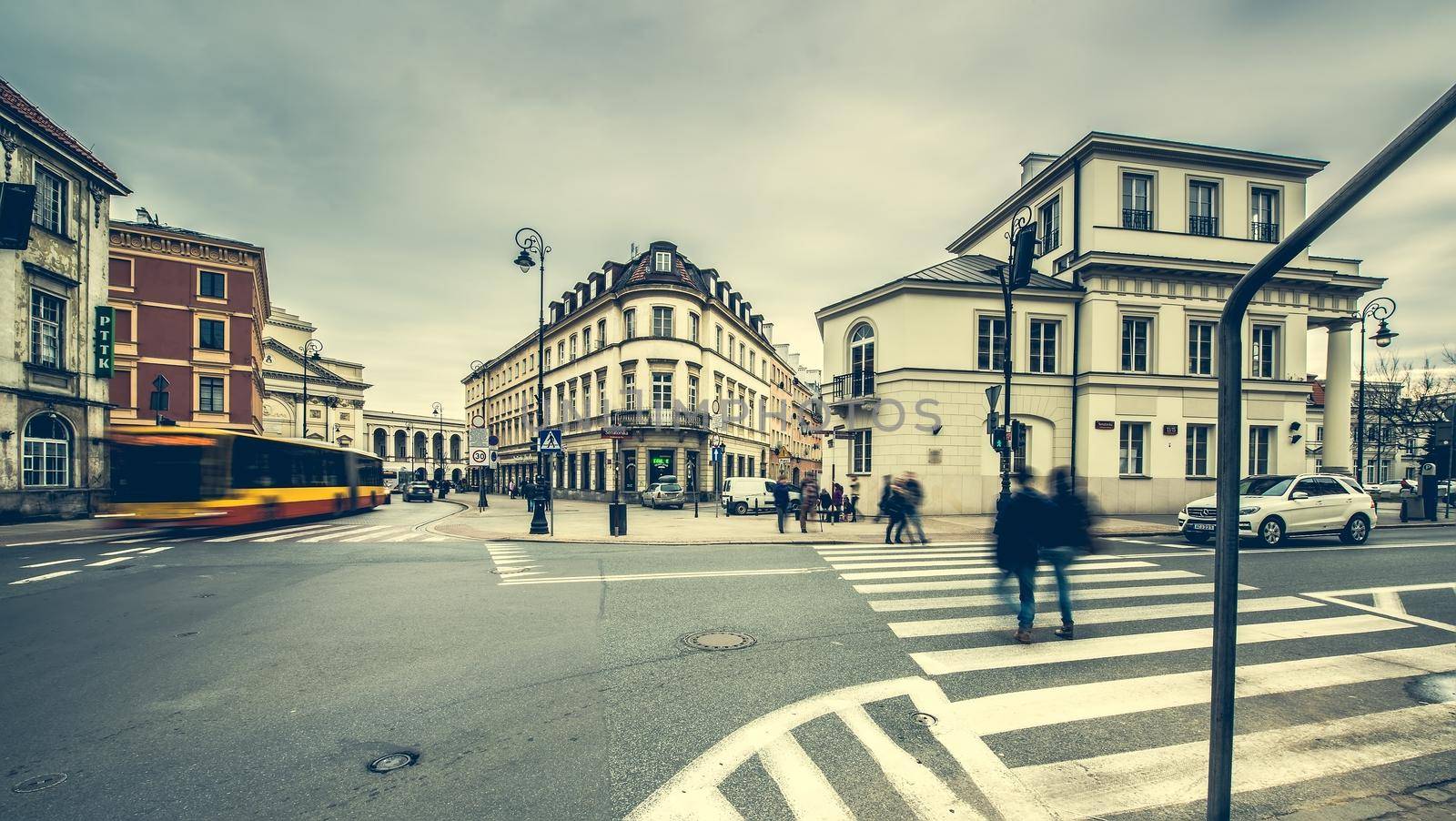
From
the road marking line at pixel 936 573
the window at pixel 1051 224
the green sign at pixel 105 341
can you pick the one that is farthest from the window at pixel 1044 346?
the green sign at pixel 105 341

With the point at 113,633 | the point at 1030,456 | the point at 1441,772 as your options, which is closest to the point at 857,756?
the point at 1441,772

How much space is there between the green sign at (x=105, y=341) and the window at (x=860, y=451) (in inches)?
1155

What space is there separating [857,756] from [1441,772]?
3725mm

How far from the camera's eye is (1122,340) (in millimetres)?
23125

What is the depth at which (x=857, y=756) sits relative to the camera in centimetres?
415

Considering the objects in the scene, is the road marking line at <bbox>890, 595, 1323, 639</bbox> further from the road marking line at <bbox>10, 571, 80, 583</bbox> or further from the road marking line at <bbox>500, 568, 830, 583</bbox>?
the road marking line at <bbox>10, 571, 80, 583</bbox>

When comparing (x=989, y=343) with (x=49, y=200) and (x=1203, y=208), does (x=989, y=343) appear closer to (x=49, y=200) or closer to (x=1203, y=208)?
(x=1203, y=208)

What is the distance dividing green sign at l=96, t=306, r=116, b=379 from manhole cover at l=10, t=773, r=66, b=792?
28974 mm

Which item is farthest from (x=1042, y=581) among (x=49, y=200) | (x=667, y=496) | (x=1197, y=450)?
(x=49, y=200)

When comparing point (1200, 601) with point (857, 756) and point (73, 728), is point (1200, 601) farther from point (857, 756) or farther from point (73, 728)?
point (73, 728)

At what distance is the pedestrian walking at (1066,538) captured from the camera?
6.89m

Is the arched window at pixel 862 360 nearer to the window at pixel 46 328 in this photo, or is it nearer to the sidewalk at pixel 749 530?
the sidewalk at pixel 749 530

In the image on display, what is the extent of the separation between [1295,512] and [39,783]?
64.4 feet

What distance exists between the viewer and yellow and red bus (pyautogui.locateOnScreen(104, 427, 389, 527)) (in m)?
15.5
